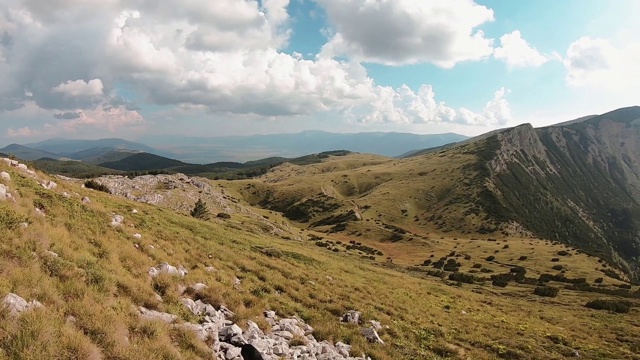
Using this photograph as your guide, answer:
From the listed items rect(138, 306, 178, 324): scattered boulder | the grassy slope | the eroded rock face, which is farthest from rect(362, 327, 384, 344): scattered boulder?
rect(138, 306, 178, 324): scattered boulder

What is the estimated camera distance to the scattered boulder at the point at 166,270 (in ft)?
53.0

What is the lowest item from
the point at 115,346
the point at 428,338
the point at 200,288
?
the point at 428,338

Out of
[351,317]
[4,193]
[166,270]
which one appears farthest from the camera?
[351,317]

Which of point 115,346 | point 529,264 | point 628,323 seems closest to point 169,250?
point 115,346

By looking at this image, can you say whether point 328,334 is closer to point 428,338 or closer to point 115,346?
point 428,338

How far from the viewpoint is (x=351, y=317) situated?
65.1ft

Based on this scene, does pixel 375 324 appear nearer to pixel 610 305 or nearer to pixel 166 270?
pixel 166 270

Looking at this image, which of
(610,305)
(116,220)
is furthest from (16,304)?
(610,305)

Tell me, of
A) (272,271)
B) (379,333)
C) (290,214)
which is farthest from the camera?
(290,214)

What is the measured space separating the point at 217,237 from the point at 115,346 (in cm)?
2658

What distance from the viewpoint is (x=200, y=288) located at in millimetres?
16422

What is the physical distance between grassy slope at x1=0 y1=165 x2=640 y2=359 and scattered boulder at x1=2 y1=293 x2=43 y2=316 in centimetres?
27

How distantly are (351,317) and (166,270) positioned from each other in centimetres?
1004

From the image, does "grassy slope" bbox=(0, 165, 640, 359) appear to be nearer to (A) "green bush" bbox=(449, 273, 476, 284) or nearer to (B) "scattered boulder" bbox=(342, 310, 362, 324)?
(B) "scattered boulder" bbox=(342, 310, 362, 324)
